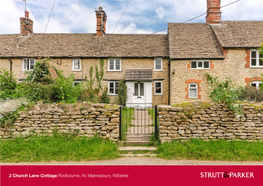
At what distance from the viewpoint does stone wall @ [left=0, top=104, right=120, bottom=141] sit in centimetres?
683

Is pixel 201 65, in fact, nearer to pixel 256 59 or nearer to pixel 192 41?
pixel 192 41

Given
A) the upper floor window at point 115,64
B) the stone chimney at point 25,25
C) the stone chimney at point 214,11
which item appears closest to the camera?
the upper floor window at point 115,64

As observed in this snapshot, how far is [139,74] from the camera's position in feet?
59.5

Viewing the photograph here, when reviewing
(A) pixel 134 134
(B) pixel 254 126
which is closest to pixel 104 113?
(A) pixel 134 134

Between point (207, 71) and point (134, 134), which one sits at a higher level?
point (207, 71)

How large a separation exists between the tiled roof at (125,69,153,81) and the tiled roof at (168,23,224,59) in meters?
2.93

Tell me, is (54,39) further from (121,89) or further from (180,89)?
(180,89)

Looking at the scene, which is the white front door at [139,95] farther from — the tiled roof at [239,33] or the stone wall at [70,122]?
the stone wall at [70,122]

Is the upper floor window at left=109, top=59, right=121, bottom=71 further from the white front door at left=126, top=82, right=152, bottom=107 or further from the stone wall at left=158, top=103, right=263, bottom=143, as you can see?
the stone wall at left=158, top=103, right=263, bottom=143

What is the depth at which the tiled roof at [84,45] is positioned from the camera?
18.7 metres

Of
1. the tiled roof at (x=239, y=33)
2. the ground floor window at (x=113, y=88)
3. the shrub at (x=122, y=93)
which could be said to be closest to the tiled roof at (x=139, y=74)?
the shrub at (x=122, y=93)

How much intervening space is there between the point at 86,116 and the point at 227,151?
212 inches

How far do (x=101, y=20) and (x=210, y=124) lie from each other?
61.4 feet

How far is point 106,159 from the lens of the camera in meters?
5.74
